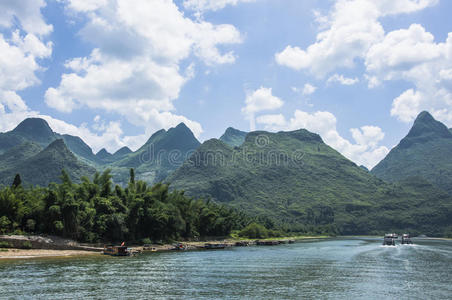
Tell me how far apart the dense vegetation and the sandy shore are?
6792mm

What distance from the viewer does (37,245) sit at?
2830 inches

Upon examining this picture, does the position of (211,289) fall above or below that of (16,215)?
below

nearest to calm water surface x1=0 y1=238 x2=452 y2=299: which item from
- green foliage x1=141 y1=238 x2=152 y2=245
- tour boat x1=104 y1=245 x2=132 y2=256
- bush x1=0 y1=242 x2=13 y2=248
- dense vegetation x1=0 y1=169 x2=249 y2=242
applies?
tour boat x1=104 y1=245 x2=132 y2=256

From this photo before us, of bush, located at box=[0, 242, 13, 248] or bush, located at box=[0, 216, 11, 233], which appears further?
bush, located at box=[0, 216, 11, 233]

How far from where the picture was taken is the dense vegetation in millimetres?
77625

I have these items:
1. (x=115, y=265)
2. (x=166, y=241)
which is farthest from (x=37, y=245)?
(x=166, y=241)

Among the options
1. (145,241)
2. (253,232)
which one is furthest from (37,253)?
(253,232)

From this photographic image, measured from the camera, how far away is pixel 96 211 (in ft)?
288

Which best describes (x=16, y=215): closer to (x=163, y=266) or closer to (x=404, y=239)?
(x=163, y=266)

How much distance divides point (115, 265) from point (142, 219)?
133ft

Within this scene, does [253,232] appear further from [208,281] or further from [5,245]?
[208,281]

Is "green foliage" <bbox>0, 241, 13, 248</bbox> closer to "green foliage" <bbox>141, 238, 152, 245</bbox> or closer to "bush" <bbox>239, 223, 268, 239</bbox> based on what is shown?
"green foliage" <bbox>141, 238, 152, 245</bbox>

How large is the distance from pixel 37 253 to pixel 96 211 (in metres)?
21.1

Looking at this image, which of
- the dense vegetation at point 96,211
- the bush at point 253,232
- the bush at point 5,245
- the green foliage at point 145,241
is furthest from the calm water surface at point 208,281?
the bush at point 253,232
